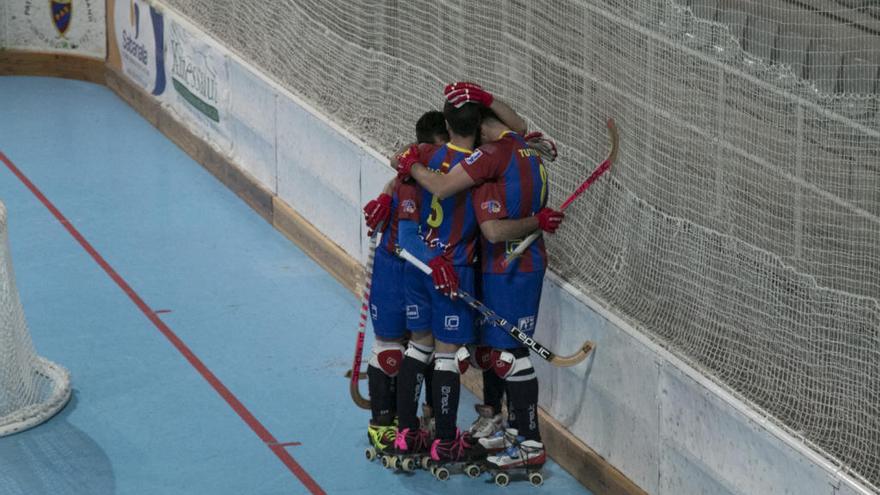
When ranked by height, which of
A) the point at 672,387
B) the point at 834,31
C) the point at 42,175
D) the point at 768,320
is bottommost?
the point at 42,175

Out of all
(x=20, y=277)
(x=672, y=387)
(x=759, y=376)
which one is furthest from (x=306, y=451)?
(x=20, y=277)

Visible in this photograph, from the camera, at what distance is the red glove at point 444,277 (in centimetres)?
711

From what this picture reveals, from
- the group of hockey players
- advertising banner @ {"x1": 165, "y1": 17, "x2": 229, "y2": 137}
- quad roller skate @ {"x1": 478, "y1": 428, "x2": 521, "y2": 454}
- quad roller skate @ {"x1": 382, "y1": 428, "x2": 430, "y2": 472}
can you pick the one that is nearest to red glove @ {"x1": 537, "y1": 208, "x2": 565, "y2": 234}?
the group of hockey players

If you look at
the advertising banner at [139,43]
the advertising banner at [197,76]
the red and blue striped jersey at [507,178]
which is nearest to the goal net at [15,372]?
the red and blue striped jersey at [507,178]

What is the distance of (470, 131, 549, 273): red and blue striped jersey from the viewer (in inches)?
275

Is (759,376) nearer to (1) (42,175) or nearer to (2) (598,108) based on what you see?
(2) (598,108)

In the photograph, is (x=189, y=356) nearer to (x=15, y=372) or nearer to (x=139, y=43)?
(x=15, y=372)

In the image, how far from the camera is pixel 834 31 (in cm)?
601

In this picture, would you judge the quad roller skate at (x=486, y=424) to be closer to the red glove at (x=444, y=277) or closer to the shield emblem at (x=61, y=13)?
the red glove at (x=444, y=277)

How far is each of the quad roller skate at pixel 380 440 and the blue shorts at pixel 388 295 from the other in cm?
49

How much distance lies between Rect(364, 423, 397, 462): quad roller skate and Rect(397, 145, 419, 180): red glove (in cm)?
133

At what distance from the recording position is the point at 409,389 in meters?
7.41

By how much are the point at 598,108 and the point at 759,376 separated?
1.65 m

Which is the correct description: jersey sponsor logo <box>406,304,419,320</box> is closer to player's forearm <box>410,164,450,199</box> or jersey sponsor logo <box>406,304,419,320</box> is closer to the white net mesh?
player's forearm <box>410,164,450,199</box>
